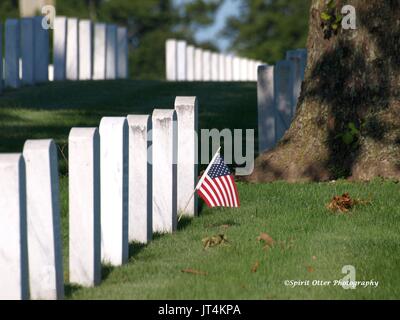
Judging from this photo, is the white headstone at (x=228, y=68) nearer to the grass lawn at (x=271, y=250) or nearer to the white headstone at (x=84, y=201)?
the grass lawn at (x=271, y=250)

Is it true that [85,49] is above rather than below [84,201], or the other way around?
above

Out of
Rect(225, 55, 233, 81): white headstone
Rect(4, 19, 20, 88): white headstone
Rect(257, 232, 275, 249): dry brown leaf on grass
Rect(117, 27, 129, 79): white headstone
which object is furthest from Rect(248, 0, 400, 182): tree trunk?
Rect(225, 55, 233, 81): white headstone

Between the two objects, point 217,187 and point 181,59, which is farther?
point 181,59

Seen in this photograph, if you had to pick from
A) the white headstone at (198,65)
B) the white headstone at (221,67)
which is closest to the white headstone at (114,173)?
the white headstone at (198,65)

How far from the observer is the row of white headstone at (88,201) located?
6934mm

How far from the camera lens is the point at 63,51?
78.0 ft

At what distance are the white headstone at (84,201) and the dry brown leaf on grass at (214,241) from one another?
4.74 feet

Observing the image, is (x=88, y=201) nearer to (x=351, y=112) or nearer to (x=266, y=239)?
(x=266, y=239)

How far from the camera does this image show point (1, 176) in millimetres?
6812

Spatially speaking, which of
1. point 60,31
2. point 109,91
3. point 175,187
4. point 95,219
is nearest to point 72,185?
point 95,219

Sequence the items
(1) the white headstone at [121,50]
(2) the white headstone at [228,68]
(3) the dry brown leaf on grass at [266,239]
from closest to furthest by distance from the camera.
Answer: (3) the dry brown leaf on grass at [266,239], (1) the white headstone at [121,50], (2) the white headstone at [228,68]

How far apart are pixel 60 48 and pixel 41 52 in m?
2.24

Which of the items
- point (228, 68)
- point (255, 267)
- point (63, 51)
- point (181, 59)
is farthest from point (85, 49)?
point (255, 267)

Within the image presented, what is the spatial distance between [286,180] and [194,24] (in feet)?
183
